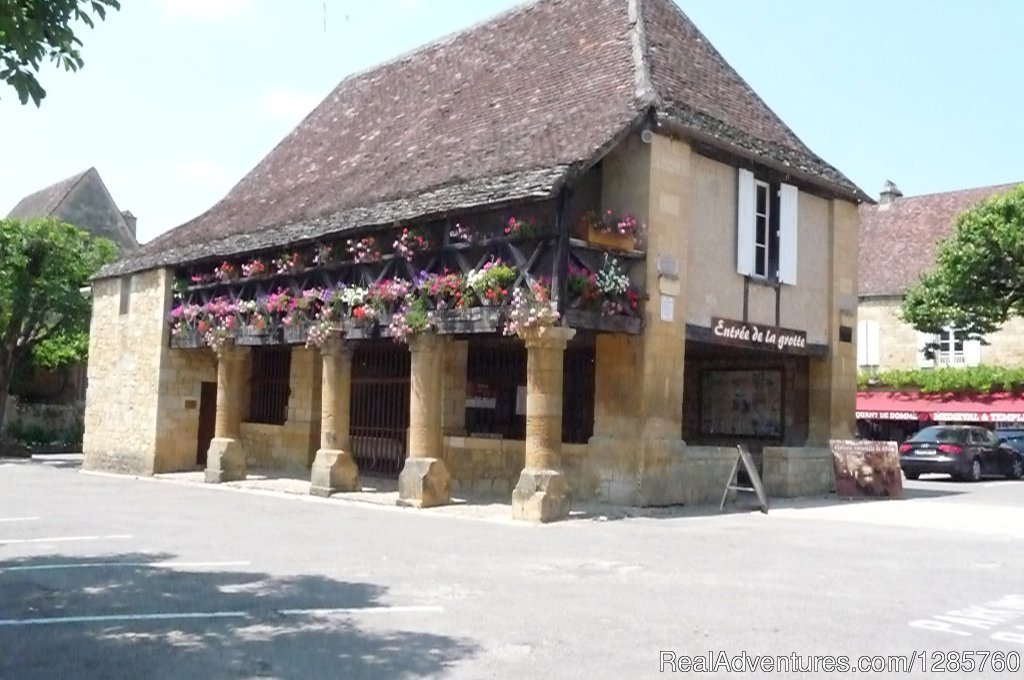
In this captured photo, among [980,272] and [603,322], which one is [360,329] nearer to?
[603,322]

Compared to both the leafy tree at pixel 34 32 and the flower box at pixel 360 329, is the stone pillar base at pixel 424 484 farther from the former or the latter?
the leafy tree at pixel 34 32

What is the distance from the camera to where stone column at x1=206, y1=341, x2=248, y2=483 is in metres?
18.9

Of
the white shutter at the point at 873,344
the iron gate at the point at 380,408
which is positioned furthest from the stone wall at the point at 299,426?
the white shutter at the point at 873,344

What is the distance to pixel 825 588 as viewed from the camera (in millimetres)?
Result: 7984

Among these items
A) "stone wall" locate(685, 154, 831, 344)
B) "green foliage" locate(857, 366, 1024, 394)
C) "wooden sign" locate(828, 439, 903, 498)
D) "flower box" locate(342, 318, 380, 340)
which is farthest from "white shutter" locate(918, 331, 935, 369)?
"flower box" locate(342, 318, 380, 340)

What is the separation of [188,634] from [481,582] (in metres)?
2.60

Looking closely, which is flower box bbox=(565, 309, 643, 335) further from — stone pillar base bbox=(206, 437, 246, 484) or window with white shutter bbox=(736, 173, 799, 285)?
stone pillar base bbox=(206, 437, 246, 484)

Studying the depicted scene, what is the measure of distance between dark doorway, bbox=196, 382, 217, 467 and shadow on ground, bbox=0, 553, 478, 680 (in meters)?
13.7

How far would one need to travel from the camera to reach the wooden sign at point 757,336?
50.6 ft

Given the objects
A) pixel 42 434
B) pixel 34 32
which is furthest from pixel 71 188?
pixel 34 32

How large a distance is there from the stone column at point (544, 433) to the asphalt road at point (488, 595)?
56cm

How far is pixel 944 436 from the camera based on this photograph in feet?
76.5

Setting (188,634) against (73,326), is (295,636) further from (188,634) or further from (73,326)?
(73,326)

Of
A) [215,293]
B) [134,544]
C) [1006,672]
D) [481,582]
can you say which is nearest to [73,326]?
[215,293]
